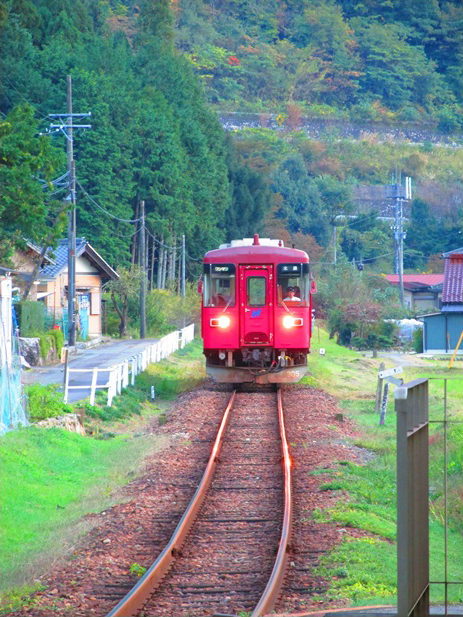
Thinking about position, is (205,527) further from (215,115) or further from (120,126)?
(215,115)

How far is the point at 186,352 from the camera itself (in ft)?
125

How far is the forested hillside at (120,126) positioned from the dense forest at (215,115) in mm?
116

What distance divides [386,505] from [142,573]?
387 cm

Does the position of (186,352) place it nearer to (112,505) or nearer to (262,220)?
(112,505)

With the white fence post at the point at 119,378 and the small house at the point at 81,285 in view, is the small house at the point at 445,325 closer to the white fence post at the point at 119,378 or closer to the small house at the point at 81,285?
the small house at the point at 81,285

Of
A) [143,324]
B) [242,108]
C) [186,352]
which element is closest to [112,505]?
[186,352]

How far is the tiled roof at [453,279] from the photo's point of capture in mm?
43312

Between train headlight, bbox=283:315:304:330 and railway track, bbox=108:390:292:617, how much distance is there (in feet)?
21.2

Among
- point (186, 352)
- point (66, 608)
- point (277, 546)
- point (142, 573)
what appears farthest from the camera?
point (186, 352)

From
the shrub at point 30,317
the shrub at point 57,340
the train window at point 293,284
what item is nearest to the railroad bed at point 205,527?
the train window at point 293,284

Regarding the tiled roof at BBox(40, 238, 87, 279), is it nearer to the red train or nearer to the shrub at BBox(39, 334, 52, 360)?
the shrub at BBox(39, 334, 52, 360)

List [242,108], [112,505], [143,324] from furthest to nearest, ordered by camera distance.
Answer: [242,108] → [143,324] → [112,505]

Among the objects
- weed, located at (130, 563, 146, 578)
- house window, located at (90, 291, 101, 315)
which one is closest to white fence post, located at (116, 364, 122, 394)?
weed, located at (130, 563, 146, 578)

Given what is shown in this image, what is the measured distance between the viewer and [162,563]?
28.5ft
